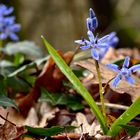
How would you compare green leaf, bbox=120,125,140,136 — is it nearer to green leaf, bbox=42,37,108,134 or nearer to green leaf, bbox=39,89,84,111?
green leaf, bbox=42,37,108,134

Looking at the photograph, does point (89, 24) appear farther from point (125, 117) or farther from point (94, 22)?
point (125, 117)

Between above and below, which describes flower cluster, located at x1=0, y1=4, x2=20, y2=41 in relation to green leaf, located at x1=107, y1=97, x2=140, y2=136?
above

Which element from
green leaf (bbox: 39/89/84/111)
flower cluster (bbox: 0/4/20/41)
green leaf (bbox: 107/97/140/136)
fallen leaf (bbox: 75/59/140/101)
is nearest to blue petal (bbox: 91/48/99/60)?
green leaf (bbox: 107/97/140/136)

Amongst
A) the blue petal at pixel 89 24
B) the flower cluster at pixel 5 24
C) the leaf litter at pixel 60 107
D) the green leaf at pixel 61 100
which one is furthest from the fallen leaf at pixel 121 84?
the flower cluster at pixel 5 24

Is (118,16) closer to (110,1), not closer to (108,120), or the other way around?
(110,1)

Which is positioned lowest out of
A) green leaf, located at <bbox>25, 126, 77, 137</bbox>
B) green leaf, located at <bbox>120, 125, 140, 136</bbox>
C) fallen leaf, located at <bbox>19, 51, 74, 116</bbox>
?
green leaf, located at <bbox>120, 125, 140, 136</bbox>

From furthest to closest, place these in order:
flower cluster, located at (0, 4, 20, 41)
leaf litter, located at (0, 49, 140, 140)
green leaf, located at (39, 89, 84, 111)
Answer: flower cluster, located at (0, 4, 20, 41), green leaf, located at (39, 89, 84, 111), leaf litter, located at (0, 49, 140, 140)
